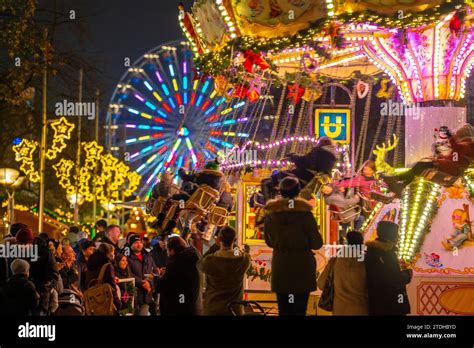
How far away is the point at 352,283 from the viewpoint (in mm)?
10977

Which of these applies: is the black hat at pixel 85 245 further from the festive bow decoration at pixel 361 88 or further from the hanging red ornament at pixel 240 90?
the festive bow decoration at pixel 361 88

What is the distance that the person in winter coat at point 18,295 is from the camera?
10.3 metres

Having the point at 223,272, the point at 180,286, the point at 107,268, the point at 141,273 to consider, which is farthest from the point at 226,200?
the point at 223,272

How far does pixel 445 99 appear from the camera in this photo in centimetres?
1678

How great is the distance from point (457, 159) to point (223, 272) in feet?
16.7

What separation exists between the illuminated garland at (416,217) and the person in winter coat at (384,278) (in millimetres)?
4273

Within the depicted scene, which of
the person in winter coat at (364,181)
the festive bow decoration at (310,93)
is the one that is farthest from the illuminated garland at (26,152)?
the person in winter coat at (364,181)

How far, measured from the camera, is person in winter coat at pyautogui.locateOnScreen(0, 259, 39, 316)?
1031 centimetres

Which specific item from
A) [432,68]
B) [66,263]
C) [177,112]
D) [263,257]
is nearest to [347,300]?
[66,263]

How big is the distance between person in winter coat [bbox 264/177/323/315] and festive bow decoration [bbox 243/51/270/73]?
613cm

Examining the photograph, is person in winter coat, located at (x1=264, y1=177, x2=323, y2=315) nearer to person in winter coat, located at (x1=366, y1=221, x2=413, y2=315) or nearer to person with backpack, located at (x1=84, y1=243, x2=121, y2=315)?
person in winter coat, located at (x1=366, y1=221, x2=413, y2=315)

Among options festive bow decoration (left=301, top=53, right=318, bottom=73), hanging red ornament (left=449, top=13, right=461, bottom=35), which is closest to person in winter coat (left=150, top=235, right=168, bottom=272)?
festive bow decoration (left=301, top=53, right=318, bottom=73)

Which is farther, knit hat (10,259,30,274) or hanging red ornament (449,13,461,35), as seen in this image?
hanging red ornament (449,13,461,35)

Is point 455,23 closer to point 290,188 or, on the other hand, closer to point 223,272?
point 290,188
